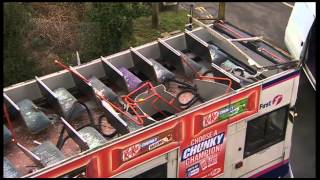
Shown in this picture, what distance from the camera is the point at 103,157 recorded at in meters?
6.22

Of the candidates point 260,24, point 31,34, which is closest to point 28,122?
point 31,34

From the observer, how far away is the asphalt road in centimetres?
1030

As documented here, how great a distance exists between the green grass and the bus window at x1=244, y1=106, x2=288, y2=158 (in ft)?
23.0

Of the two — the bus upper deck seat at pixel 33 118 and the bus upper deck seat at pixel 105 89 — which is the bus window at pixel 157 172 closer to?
the bus upper deck seat at pixel 105 89

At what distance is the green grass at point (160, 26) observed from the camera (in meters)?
15.2

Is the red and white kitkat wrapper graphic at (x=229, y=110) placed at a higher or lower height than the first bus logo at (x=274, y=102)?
higher

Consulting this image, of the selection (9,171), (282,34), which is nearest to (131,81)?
(9,171)

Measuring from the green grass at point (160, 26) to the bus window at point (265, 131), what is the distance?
7019 millimetres

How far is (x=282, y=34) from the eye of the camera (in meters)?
16.5

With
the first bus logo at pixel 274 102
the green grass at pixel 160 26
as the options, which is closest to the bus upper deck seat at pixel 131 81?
the first bus logo at pixel 274 102

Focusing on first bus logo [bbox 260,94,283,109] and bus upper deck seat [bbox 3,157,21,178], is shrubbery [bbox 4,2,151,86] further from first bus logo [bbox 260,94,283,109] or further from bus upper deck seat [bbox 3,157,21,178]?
first bus logo [bbox 260,94,283,109]

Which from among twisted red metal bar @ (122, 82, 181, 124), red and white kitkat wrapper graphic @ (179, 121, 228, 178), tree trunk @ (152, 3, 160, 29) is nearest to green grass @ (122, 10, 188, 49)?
tree trunk @ (152, 3, 160, 29)

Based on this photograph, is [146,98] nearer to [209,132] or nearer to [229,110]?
[209,132]

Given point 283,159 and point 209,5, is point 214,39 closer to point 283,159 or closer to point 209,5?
point 283,159
